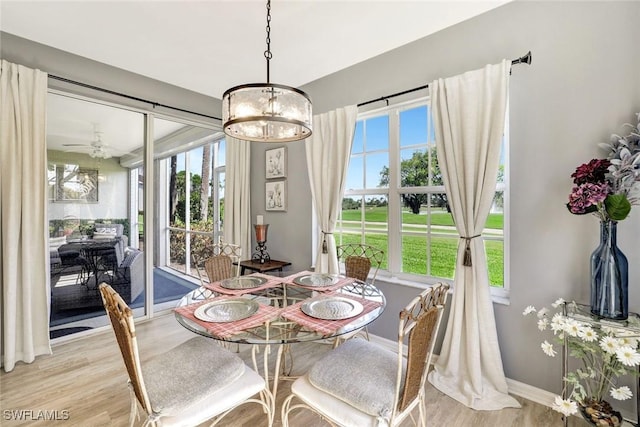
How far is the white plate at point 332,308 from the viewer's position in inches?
57.1

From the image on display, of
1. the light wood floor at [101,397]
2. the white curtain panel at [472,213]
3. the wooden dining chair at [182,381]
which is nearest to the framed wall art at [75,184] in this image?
the light wood floor at [101,397]

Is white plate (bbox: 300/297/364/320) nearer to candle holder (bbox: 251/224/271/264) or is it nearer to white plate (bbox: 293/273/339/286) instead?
white plate (bbox: 293/273/339/286)

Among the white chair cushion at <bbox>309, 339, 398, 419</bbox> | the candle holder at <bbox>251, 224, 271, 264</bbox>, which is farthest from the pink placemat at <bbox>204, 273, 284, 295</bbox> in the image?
the candle holder at <bbox>251, 224, 271, 264</bbox>

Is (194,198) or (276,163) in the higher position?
(276,163)

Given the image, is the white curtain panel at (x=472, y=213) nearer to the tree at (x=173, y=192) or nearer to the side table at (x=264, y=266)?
the side table at (x=264, y=266)

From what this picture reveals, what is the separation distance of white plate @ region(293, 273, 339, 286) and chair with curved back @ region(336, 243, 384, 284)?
403mm

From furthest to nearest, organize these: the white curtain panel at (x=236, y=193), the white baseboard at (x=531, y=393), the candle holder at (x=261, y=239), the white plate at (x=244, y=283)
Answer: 1. the white curtain panel at (x=236, y=193)
2. the candle holder at (x=261, y=239)
3. the white plate at (x=244, y=283)
4. the white baseboard at (x=531, y=393)

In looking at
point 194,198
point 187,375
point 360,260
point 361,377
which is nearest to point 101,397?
point 187,375

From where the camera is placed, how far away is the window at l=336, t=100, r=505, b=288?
2.36 meters

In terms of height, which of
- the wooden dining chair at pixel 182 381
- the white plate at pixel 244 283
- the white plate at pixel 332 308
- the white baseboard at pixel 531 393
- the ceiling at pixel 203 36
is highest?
the ceiling at pixel 203 36

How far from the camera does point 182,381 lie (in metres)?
1.28

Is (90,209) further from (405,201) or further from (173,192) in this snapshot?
(405,201)

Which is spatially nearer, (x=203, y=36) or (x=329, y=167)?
(x=203, y=36)

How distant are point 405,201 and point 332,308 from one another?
1.43m
